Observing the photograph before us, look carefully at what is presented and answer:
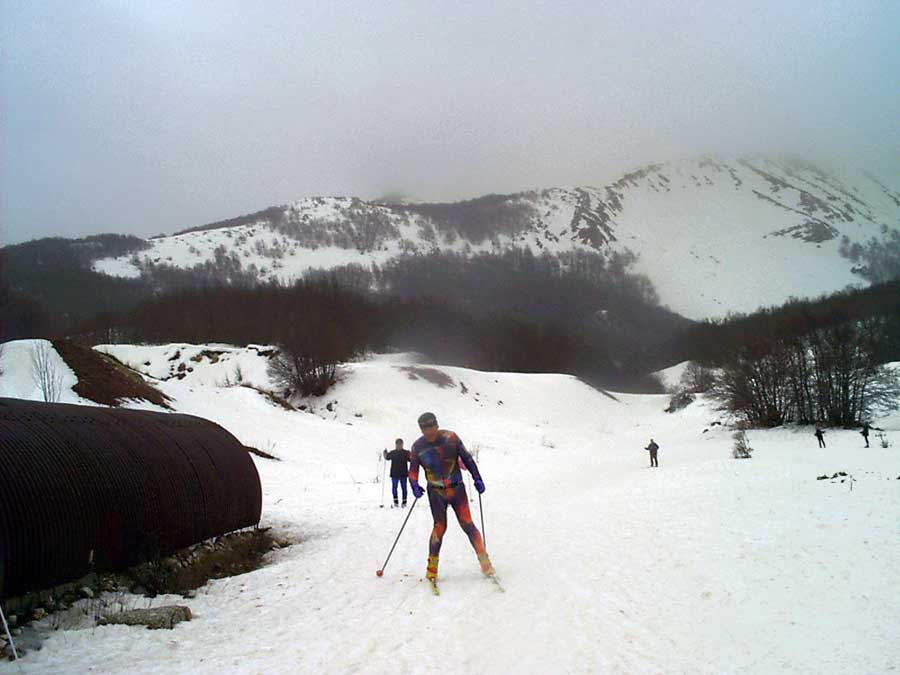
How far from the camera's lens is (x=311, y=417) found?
37000mm

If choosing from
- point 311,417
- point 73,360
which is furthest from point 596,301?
point 73,360

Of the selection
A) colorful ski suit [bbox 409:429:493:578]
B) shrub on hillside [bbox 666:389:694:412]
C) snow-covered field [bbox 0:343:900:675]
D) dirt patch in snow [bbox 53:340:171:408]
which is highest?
dirt patch in snow [bbox 53:340:171:408]

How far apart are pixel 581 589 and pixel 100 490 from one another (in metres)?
5.99

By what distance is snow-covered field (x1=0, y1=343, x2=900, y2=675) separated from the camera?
15.7ft

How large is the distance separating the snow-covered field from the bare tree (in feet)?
29.8

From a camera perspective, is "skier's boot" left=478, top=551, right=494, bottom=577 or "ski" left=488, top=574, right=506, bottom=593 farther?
"skier's boot" left=478, top=551, right=494, bottom=577

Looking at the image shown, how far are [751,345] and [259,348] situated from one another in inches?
1732

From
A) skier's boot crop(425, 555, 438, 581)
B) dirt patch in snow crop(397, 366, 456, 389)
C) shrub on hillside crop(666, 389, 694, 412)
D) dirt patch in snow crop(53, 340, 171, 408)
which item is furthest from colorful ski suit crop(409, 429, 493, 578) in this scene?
shrub on hillside crop(666, 389, 694, 412)

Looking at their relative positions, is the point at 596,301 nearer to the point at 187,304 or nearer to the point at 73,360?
the point at 187,304

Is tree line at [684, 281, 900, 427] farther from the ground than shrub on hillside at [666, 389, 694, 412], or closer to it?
farther from the ground

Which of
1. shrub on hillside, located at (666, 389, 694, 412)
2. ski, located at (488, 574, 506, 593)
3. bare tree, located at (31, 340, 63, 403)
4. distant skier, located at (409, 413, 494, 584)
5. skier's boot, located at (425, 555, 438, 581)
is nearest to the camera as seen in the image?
ski, located at (488, 574, 506, 593)

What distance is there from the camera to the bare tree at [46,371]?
20469 mm

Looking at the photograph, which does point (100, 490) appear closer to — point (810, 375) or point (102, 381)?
point (102, 381)

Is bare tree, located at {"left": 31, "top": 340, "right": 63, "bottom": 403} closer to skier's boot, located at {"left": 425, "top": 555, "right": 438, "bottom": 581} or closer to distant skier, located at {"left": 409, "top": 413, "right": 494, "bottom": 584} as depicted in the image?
distant skier, located at {"left": 409, "top": 413, "right": 494, "bottom": 584}
